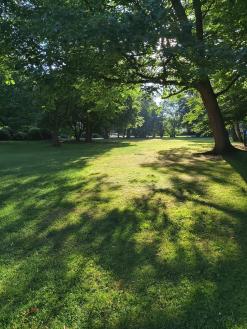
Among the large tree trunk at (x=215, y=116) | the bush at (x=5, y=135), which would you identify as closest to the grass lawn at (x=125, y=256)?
the large tree trunk at (x=215, y=116)

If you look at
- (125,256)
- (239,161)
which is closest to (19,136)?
(239,161)

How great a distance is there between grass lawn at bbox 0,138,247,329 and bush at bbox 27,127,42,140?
37405 millimetres

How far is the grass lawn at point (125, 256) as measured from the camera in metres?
3.76

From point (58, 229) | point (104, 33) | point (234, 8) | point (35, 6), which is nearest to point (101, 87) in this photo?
point (35, 6)

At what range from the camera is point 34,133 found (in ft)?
153

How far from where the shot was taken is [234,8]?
10.6 meters

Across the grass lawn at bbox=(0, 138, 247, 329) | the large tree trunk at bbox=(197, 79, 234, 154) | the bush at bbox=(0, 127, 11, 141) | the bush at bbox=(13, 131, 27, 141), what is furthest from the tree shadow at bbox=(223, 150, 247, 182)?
the bush at bbox=(13, 131, 27, 141)

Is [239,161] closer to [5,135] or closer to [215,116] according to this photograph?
[215,116]

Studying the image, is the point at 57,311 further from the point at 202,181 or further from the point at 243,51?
the point at 202,181

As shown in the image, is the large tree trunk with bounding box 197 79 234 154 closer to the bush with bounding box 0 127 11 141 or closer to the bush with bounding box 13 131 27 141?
the bush with bounding box 0 127 11 141

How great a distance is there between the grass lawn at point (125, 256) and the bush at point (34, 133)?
1473 inches

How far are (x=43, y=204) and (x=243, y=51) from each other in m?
5.63

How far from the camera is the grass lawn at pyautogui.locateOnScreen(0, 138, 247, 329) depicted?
12.3 ft

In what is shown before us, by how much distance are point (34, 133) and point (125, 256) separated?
43496mm
